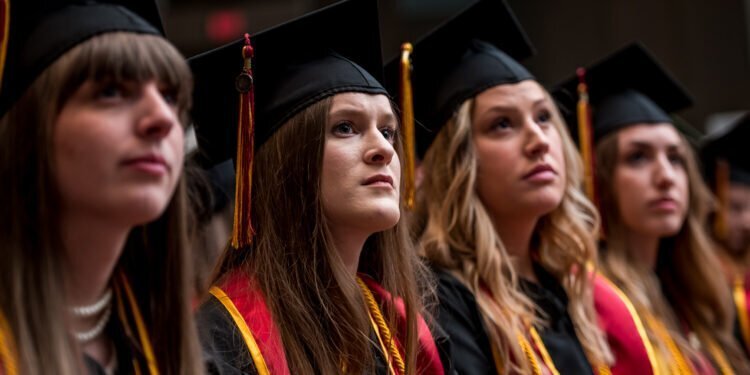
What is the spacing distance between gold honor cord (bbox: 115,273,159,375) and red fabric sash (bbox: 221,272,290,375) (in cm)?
34

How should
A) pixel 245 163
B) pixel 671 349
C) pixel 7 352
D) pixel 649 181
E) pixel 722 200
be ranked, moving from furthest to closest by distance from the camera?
1. pixel 722 200
2. pixel 649 181
3. pixel 671 349
4. pixel 245 163
5. pixel 7 352

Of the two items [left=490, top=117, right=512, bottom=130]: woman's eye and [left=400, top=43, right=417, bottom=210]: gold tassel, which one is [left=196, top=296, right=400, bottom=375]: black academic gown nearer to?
[left=400, top=43, right=417, bottom=210]: gold tassel

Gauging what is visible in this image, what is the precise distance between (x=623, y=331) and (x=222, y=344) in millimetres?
1432

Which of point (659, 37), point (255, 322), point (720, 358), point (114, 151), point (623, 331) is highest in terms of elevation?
point (659, 37)

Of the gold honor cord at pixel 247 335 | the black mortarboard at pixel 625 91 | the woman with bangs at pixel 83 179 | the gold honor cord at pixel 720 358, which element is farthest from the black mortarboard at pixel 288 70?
the gold honor cord at pixel 720 358

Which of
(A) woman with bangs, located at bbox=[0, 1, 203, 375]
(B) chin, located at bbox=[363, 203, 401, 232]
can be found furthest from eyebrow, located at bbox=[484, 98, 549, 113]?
(A) woman with bangs, located at bbox=[0, 1, 203, 375]

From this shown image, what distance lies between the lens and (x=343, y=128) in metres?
2.12

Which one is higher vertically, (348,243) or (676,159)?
(676,159)

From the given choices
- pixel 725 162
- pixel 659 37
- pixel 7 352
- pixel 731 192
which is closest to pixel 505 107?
pixel 7 352

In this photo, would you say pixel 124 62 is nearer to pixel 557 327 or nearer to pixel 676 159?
pixel 557 327

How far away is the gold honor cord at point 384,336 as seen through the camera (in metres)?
2.13

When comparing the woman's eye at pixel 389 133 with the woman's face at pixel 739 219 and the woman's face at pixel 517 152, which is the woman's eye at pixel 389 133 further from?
the woman's face at pixel 739 219

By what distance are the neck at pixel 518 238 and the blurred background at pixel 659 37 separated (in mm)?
4411

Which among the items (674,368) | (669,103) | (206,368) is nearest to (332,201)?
(206,368)
